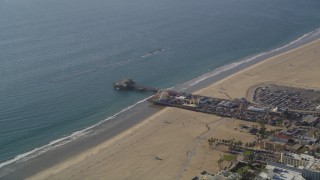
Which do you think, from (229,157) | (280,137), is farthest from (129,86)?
(229,157)

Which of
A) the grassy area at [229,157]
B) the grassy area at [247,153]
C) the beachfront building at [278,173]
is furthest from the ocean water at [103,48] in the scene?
the beachfront building at [278,173]

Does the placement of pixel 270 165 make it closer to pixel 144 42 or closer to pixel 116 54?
pixel 116 54

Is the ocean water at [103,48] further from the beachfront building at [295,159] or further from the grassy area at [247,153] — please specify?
the beachfront building at [295,159]

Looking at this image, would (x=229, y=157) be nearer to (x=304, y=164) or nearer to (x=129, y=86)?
(x=304, y=164)

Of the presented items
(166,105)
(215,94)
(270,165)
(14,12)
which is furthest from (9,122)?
(14,12)

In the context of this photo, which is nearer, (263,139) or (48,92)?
(263,139)

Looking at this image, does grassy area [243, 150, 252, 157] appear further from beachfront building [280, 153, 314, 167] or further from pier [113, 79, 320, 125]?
pier [113, 79, 320, 125]

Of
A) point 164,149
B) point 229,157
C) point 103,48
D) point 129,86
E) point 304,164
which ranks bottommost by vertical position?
point 229,157

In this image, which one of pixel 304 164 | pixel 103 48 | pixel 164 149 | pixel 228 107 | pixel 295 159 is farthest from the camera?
pixel 103 48
